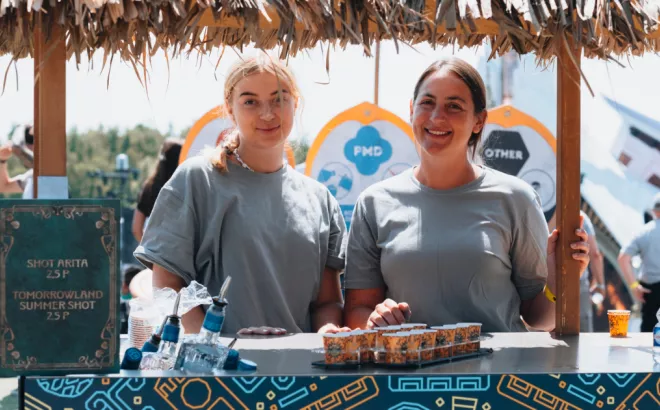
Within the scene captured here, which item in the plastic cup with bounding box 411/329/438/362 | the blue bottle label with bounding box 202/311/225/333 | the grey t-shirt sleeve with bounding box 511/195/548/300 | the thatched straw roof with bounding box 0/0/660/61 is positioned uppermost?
the thatched straw roof with bounding box 0/0/660/61

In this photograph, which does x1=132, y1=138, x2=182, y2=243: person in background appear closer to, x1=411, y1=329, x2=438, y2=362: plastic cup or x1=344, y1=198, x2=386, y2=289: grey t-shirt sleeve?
x1=344, y1=198, x2=386, y2=289: grey t-shirt sleeve

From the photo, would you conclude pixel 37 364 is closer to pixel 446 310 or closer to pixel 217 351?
pixel 217 351

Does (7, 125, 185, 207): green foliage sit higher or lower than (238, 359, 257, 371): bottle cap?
lower

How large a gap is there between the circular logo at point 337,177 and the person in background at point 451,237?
7.93ft

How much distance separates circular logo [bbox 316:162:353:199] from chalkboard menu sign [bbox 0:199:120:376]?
347 centimetres

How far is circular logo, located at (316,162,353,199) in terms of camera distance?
5398 mm

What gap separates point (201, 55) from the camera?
279 centimetres

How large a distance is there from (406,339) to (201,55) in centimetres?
120

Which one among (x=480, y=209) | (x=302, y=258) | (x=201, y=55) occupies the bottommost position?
(x=302, y=258)

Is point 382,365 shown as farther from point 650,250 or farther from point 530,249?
point 650,250

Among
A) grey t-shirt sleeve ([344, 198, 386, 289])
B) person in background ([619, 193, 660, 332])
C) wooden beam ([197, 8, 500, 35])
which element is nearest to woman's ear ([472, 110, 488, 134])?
wooden beam ([197, 8, 500, 35])

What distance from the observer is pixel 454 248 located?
9.03 feet

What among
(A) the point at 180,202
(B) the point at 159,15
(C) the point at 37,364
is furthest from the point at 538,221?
(C) the point at 37,364

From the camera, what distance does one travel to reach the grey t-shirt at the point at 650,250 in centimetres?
636
